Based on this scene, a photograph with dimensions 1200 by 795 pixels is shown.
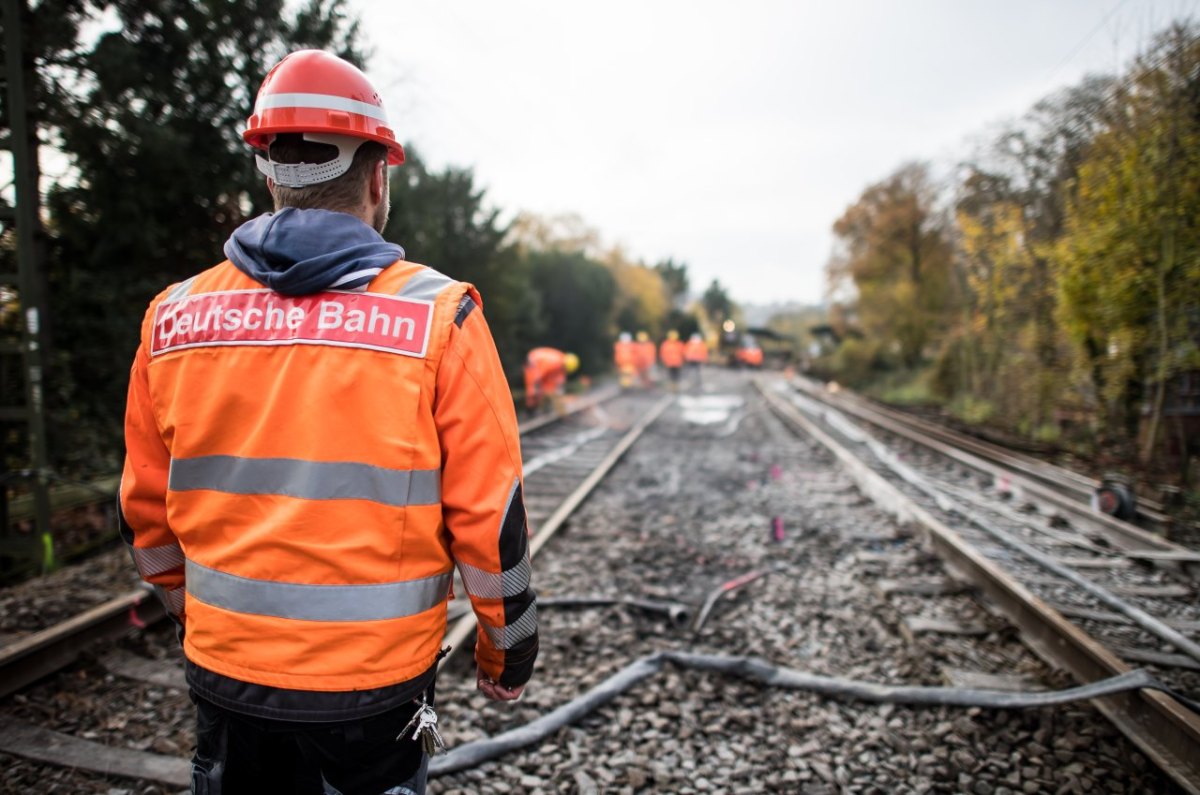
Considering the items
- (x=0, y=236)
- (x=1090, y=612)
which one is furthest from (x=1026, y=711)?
(x=0, y=236)

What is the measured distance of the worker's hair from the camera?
1411 mm

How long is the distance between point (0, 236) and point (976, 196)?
19589 mm

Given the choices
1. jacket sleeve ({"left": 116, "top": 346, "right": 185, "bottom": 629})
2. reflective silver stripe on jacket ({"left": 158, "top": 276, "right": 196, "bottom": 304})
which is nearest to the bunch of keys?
jacket sleeve ({"left": 116, "top": 346, "right": 185, "bottom": 629})

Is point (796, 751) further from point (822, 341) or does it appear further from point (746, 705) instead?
point (822, 341)

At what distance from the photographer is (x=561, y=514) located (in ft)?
22.0

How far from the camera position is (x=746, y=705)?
3453mm

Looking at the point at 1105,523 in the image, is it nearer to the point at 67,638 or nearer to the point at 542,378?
the point at 67,638

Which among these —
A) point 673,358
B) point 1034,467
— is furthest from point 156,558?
point 673,358

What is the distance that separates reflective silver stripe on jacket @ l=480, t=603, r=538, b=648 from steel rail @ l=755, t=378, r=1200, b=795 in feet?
9.33

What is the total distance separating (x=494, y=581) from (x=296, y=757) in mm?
537

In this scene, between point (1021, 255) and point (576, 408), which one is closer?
point (1021, 255)

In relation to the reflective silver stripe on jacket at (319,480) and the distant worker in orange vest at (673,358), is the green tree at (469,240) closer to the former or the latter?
the distant worker in orange vest at (673,358)

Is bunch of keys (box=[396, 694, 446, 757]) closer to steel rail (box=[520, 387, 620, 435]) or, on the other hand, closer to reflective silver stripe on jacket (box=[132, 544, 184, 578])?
reflective silver stripe on jacket (box=[132, 544, 184, 578])

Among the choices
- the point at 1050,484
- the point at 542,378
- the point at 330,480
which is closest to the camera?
the point at 330,480
